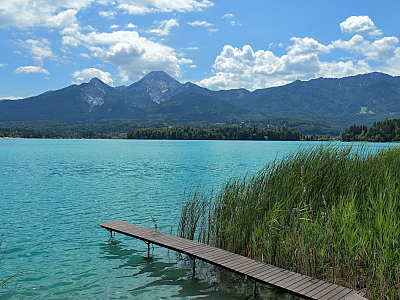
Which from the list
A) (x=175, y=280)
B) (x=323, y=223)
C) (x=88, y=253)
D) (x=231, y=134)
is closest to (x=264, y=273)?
(x=323, y=223)

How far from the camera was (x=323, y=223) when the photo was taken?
22.0 feet

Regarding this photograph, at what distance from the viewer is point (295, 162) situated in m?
9.53

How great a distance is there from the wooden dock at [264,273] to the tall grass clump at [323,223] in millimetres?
345

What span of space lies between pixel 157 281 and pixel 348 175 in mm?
5405

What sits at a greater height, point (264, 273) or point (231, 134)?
point (231, 134)

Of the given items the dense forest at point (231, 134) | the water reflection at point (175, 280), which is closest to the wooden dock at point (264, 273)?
the water reflection at point (175, 280)

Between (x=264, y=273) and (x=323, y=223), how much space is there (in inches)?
64.9

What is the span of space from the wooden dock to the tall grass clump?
0.35 metres

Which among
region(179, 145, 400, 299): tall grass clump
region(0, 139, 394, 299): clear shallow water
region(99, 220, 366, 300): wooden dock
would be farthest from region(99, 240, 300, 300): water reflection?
region(179, 145, 400, 299): tall grass clump

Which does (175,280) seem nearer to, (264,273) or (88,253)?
(264,273)

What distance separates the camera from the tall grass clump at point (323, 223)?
17.7ft

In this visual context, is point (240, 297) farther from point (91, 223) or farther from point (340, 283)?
point (91, 223)

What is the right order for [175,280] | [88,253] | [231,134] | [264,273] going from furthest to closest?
[231,134], [88,253], [175,280], [264,273]

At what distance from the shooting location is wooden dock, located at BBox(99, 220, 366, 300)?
5.30 m
